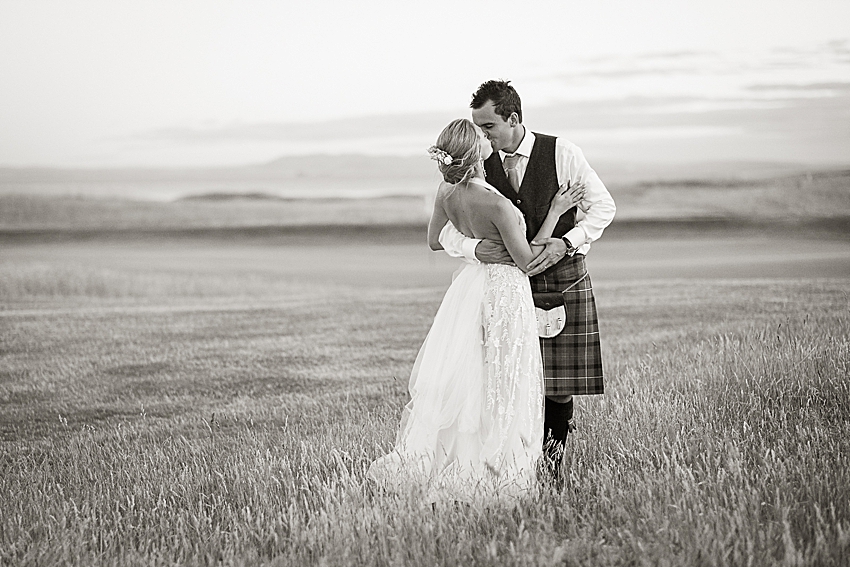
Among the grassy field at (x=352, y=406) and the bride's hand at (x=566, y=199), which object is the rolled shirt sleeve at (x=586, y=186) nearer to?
the bride's hand at (x=566, y=199)

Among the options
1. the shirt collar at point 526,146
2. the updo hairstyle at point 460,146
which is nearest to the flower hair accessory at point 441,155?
the updo hairstyle at point 460,146

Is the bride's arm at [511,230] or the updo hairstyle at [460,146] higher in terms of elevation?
the updo hairstyle at [460,146]

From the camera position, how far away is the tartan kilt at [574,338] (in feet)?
10.0

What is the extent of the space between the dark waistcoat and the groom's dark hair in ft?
0.59

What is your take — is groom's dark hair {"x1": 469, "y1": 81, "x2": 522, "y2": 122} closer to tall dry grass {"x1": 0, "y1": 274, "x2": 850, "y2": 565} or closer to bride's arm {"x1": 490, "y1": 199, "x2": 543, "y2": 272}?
bride's arm {"x1": 490, "y1": 199, "x2": 543, "y2": 272}

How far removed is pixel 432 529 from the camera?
2.47 meters

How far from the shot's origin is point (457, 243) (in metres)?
2.99

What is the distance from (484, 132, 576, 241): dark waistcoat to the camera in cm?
296

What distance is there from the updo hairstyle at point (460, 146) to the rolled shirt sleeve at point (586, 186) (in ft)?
1.30

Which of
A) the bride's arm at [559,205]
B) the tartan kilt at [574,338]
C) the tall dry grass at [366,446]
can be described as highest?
the bride's arm at [559,205]

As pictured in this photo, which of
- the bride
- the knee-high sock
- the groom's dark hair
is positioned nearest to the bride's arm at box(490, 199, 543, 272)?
the bride

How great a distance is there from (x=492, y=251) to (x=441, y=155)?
0.41 meters

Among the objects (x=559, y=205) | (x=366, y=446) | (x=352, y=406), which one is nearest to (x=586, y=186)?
(x=559, y=205)

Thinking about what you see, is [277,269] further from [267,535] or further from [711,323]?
[267,535]
